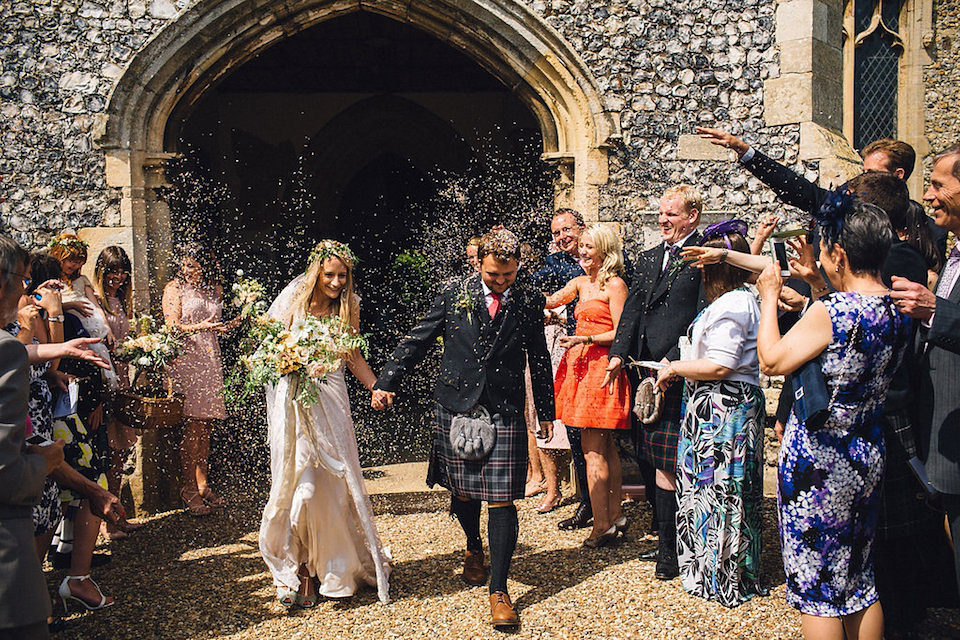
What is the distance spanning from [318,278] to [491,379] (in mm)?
1115

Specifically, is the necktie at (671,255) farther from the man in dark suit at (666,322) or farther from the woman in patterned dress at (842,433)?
the woman in patterned dress at (842,433)

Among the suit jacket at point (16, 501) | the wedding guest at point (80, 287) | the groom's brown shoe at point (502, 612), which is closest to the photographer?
the suit jacket at point (16, 501)

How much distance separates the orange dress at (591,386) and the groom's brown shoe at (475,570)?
0.96 m

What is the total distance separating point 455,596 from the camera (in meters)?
3.77

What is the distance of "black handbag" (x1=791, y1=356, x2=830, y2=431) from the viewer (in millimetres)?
2564

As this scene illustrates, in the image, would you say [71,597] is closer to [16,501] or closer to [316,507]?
[316,507]

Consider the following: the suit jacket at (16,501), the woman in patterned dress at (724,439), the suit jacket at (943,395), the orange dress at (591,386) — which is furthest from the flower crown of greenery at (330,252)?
the suit jacket at (943,395)

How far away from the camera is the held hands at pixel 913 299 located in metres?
2.57

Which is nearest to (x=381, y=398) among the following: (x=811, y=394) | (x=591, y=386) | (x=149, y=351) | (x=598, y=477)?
(x=591, y=386)

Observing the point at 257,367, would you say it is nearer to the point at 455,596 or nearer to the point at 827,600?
the point at 455,596

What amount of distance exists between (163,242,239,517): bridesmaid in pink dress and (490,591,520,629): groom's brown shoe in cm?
260

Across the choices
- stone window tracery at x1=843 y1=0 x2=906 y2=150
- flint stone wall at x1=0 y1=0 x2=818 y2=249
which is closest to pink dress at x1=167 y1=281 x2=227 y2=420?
flint stone wall at x1=0 y1=0 x2=818 y2=249

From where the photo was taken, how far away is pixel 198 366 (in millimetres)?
5531

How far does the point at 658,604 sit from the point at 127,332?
12.1 feet
